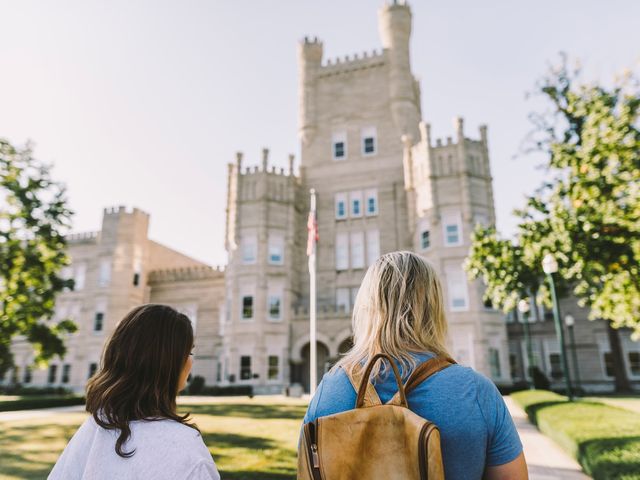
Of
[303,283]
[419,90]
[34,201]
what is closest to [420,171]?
[303,283]

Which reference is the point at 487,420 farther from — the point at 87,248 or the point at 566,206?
the point at 87,248

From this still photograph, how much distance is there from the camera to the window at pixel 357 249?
3339 cm

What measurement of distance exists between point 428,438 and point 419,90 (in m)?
45.1

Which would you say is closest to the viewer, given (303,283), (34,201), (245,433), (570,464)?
(570,464)

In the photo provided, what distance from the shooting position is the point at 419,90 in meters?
43.1

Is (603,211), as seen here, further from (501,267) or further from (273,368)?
(273,368)

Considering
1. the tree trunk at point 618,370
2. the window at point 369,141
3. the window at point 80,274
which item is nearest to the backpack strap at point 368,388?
the tree trunk at point 618,370

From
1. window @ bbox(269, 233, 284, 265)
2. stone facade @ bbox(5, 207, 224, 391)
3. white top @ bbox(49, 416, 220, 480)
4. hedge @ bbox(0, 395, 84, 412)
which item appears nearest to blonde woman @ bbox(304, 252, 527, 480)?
white top @ bbox(49, 416, 220, 480)

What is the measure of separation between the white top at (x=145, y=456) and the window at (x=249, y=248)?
30.8m

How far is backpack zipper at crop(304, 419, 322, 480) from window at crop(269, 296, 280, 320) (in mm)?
30067

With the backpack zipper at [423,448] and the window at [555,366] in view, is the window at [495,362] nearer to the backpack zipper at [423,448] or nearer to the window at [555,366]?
the window at [555,366]

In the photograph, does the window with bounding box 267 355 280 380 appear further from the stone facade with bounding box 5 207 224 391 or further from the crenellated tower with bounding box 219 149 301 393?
the stone facade with bounding box 5 207 224 391

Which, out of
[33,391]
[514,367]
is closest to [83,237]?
[33,391]

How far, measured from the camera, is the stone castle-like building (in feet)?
96.6
